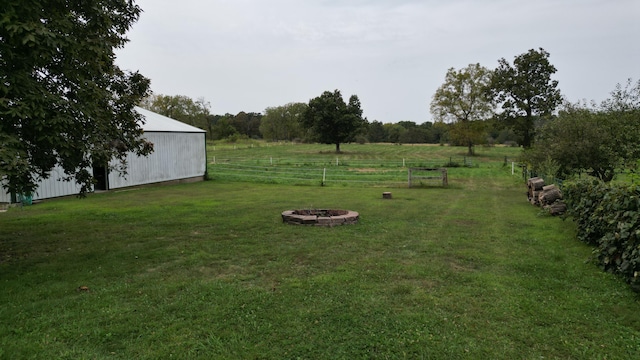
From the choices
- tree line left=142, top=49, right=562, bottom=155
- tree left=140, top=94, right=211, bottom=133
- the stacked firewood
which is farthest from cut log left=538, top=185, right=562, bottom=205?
tree left=140, top=94, right=211, bottom=133

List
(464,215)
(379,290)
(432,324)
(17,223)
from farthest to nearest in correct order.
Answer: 1. (464,215)
2. (17,223)
3. (379,290)
4. (432,324)

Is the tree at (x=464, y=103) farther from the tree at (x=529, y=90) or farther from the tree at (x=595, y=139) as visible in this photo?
the tree at (x=595, y=139)

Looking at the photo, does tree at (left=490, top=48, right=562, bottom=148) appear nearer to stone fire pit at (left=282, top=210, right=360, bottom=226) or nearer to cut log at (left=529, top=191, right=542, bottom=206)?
cut log at (left=529, top=191, right=542, bottom=206)

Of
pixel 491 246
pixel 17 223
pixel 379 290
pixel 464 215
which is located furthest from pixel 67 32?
pixel 464 215

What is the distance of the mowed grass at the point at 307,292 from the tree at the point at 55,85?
1.54 m

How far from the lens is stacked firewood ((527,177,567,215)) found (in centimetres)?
1019

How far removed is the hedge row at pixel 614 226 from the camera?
4939 millimetres

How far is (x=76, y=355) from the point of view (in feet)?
11.1

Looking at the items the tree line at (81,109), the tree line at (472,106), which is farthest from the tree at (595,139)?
the tree line at (472,106)

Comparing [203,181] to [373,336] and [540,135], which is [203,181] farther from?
[373,336]

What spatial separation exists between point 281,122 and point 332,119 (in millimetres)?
38076

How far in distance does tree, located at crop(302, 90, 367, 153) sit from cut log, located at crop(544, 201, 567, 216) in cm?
3882

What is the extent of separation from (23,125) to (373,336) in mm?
5025

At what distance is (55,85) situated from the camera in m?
5.53
